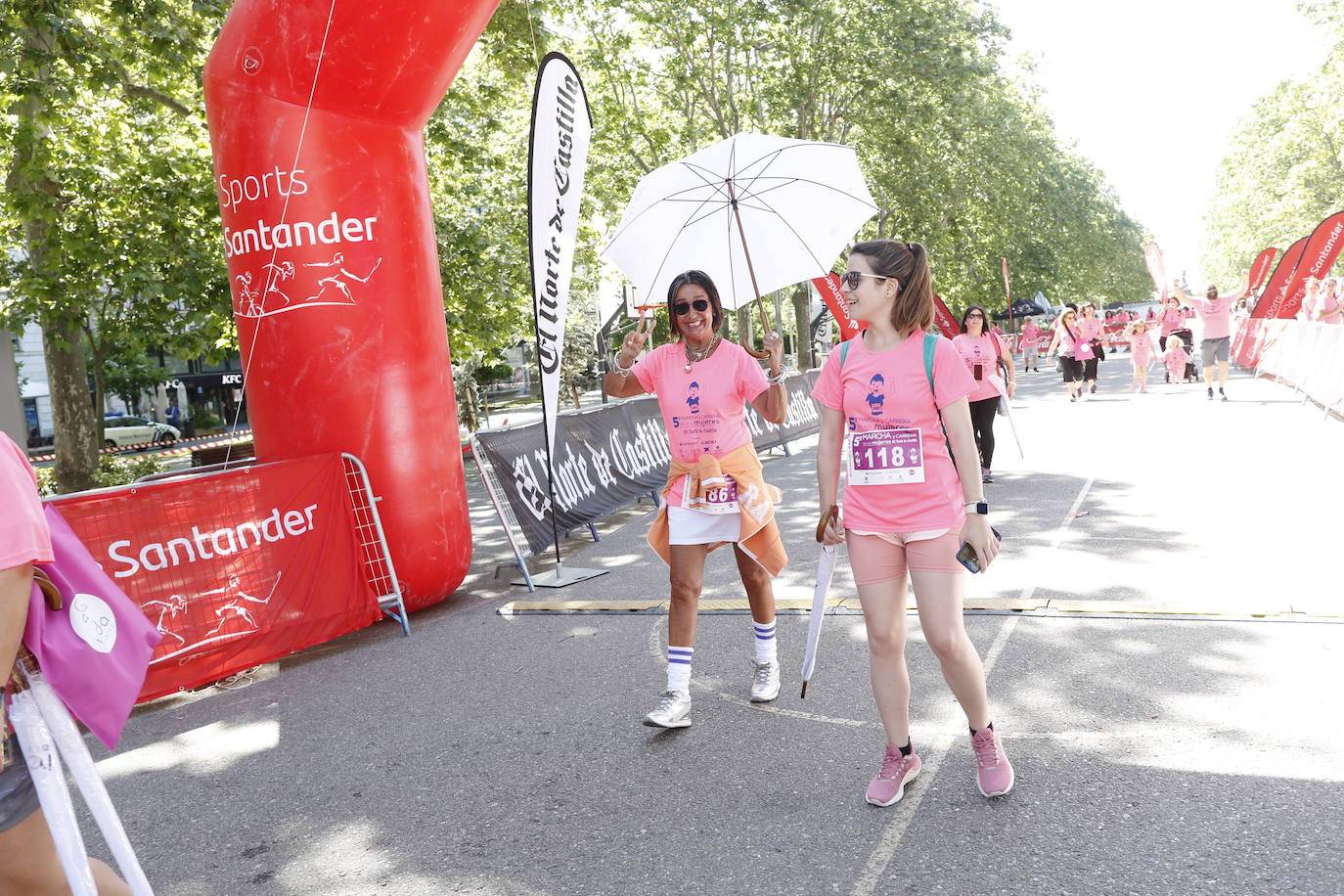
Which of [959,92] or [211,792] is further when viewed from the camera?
[959,92]

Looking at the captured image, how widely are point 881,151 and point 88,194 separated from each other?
24.7m

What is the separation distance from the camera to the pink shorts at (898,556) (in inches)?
138

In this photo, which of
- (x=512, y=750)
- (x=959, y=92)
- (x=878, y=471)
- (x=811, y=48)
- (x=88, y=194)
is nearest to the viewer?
(x=878, y=471)

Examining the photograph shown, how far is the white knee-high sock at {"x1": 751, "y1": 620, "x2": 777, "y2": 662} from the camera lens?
493cm

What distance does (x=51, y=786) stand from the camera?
2170mm

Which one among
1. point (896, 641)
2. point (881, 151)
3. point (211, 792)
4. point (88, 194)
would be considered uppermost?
point (881, 151)

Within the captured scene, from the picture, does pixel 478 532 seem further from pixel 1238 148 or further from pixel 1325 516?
pixel 1238 148

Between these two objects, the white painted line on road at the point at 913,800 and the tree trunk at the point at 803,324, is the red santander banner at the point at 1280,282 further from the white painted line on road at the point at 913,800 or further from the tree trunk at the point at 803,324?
the white painted line on road at the point at 913,800

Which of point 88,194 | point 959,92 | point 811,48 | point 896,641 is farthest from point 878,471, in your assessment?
point 959,92

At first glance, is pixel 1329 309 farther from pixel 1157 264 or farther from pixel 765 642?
pixel 765 642

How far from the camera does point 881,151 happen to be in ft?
108

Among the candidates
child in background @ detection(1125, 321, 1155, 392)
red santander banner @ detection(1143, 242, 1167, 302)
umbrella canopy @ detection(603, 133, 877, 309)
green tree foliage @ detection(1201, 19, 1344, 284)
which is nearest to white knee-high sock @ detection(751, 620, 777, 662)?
umbrella canopy @ detection(603, 133, 877, 309)

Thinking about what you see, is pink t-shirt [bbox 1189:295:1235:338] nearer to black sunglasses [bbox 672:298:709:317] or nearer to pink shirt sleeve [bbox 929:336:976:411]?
black sunglasses [bbox 672:298:709:317]

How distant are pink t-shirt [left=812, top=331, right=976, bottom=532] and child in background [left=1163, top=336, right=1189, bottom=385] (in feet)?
67.1
